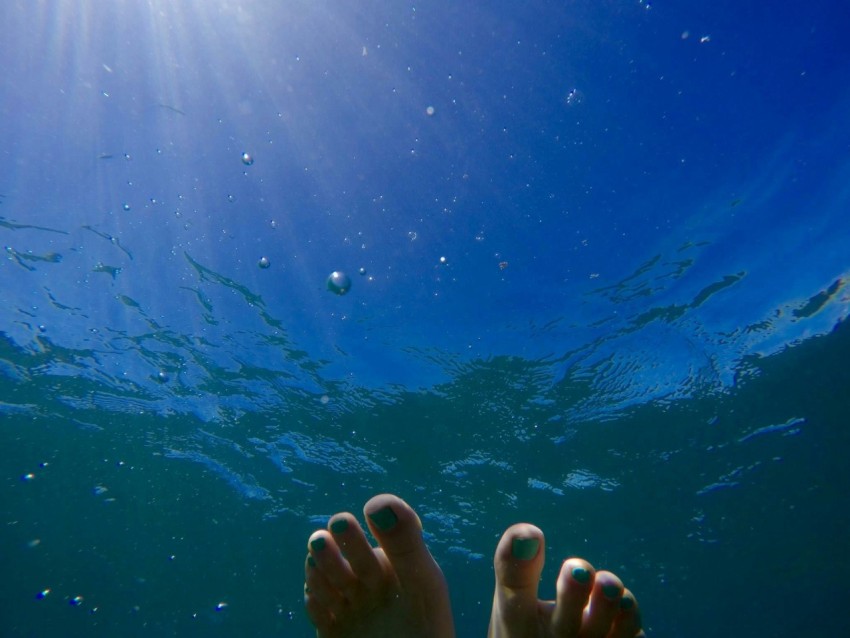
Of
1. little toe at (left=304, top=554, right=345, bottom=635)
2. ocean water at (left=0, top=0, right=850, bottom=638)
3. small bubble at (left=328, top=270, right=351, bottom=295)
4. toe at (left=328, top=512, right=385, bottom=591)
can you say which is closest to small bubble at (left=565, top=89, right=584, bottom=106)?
ocean water at (left=0, top=0, right=850, bottom=638)

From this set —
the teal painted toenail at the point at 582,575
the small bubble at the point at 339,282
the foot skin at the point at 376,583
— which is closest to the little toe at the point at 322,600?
the foot skin at the point at 376,583

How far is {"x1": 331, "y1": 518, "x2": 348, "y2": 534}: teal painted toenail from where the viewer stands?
2.98 metres

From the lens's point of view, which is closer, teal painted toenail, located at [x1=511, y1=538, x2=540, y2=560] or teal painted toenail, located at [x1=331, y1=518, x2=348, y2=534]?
teal painted toenail, located at [x1=511, y1=538, x2=540, y2=560]

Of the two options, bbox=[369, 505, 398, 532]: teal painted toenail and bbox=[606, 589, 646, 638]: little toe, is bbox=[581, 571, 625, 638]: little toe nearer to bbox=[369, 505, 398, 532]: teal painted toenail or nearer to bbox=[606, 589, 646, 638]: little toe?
bbox=[606, 589, 646, 638]: little toe

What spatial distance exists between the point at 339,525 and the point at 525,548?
3.86 ft

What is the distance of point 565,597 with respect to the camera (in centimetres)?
276

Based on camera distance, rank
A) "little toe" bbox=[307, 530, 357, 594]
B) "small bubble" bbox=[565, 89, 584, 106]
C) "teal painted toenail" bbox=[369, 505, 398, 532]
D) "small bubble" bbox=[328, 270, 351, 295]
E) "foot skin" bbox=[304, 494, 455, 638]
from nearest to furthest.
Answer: "teal painted toenail" bbox=[369, 505, 398, 532] → "foot skin" bbox=[304, 494, 455, 638] → "little toe" bbox=[307, 530, 357, 594] → "small bubble" bbox=[565, 89, 584, 106] → "small bubble" bbox=[328, 270, 351, 295]

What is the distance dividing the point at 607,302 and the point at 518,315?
6.96 feet

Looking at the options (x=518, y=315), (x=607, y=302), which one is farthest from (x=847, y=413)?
(x=518, y=315)

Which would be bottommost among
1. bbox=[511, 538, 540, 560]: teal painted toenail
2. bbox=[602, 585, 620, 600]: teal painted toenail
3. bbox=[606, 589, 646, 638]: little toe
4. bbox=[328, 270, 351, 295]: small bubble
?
bbox=[606, 589, 646, 638]: little toe

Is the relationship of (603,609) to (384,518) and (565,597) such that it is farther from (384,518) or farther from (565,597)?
(384,518)

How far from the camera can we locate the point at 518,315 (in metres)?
11.6

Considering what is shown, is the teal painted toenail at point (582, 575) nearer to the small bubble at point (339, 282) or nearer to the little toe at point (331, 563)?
the little toe at point (331, 563)

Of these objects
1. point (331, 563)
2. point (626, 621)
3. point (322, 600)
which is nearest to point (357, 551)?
point (331, 563)
